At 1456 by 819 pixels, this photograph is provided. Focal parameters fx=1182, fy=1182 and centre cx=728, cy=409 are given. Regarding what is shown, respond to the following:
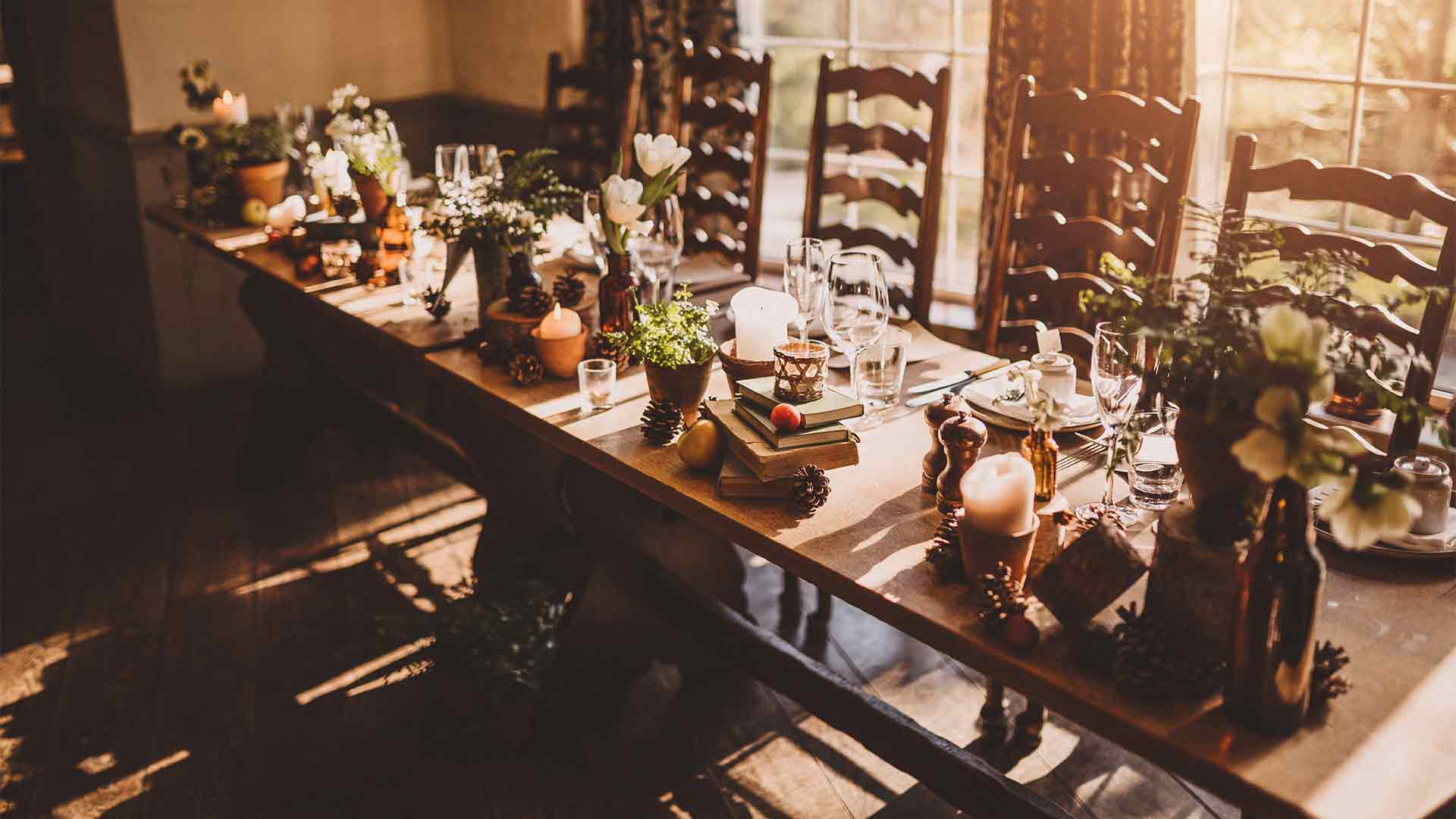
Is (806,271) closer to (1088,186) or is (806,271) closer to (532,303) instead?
(532,303)

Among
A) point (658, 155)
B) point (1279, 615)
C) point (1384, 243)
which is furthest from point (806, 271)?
point (1279, 615)

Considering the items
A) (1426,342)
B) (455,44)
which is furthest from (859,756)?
(455,44)

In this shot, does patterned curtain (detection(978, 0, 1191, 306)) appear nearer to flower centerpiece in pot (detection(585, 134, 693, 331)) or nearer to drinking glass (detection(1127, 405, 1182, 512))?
flower centerpiece in pot (detection(585, 134, 693, 331))

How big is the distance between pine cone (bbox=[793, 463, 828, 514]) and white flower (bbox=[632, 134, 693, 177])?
0.74m

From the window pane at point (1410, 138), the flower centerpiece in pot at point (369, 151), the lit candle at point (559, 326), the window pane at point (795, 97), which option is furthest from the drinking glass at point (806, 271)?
the window pane at point (795, 97)

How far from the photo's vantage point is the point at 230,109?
339cm

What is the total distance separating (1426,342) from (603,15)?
9.88 ft

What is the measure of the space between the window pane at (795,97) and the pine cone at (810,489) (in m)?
2.90

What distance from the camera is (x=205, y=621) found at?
2.93 m

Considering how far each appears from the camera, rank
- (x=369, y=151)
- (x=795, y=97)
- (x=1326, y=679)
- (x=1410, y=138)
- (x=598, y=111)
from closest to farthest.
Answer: (x=1326, y=679) → (x=369, y=151) → (x=1410, y=138) → (x=598, y=111) → (x=795, y=97)

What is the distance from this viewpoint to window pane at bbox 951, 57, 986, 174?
3898 mm

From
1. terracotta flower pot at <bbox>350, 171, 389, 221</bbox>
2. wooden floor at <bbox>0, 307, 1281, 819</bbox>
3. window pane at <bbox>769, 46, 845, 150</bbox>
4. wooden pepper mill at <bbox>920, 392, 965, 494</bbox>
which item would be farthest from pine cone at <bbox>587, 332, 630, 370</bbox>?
window pane at <bbox>769, 46, 845, 150</bbox>

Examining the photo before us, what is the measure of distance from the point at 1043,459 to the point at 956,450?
112mm

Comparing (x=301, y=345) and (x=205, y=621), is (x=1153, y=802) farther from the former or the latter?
(x=301, y=345)
